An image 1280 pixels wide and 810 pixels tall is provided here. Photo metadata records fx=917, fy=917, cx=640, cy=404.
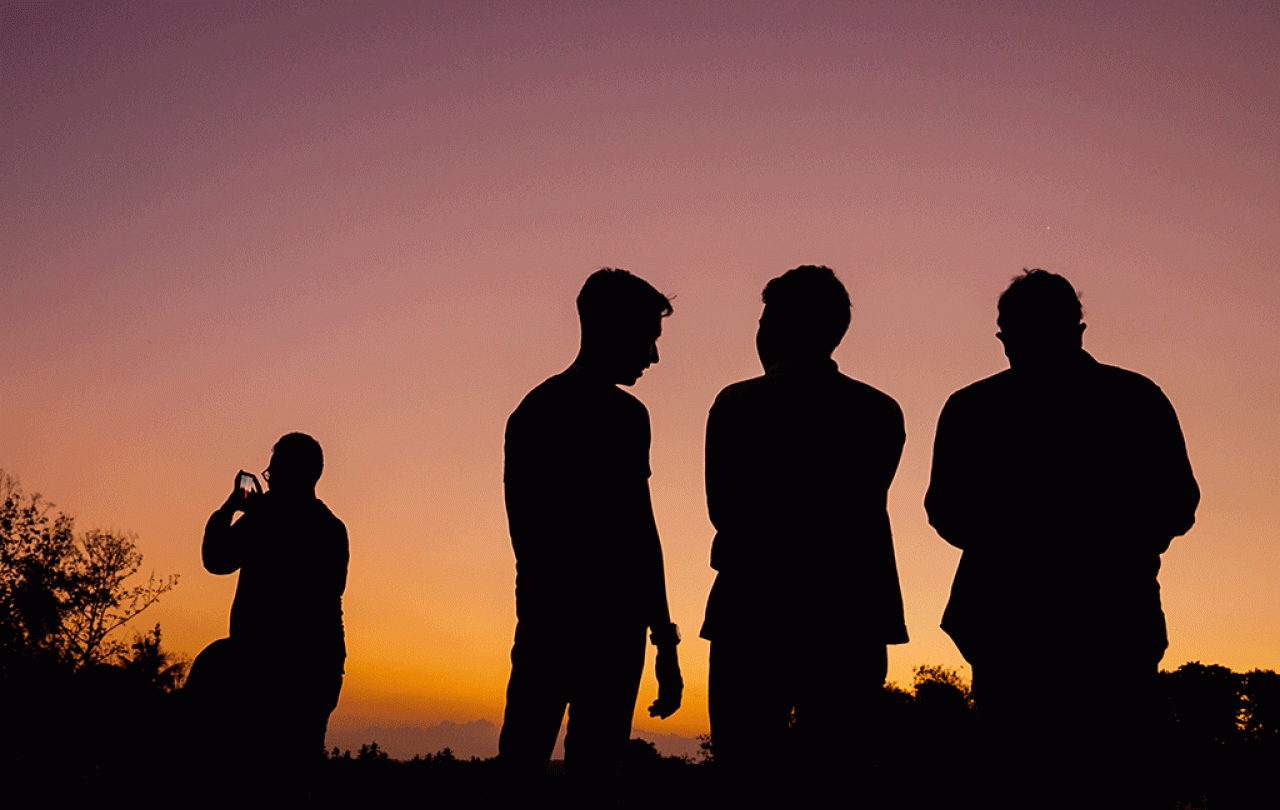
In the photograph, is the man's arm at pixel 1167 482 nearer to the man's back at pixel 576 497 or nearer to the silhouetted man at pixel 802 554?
the silhouetted man at pixel 802 554

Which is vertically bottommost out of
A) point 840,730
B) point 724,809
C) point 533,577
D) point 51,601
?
point 724,809

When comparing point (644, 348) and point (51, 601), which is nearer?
point (644, 348)

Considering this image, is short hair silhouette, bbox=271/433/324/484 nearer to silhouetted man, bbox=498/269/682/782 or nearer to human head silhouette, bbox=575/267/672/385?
silhouetted man, bbox=498/269/682/782

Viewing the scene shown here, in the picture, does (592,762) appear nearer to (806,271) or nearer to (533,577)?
(533,577)

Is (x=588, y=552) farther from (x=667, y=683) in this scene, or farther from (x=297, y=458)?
(x=297, y=458)

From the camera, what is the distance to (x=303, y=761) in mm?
5355

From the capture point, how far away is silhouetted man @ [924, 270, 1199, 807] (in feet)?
11.3

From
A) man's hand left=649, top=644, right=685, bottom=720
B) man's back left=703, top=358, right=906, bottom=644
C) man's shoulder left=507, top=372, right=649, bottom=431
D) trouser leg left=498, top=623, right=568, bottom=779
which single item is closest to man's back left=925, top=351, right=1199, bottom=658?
man's back left=703, top=358, right=906, bottom=644

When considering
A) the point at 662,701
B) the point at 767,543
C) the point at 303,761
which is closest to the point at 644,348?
→ the point at 767,543

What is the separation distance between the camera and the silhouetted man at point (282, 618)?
5203 mm

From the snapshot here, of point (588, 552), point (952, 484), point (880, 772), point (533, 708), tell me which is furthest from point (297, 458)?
point (880, 772)

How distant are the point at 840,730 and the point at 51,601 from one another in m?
57.9

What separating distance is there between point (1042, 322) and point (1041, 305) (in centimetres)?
7

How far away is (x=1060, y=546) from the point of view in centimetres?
360
